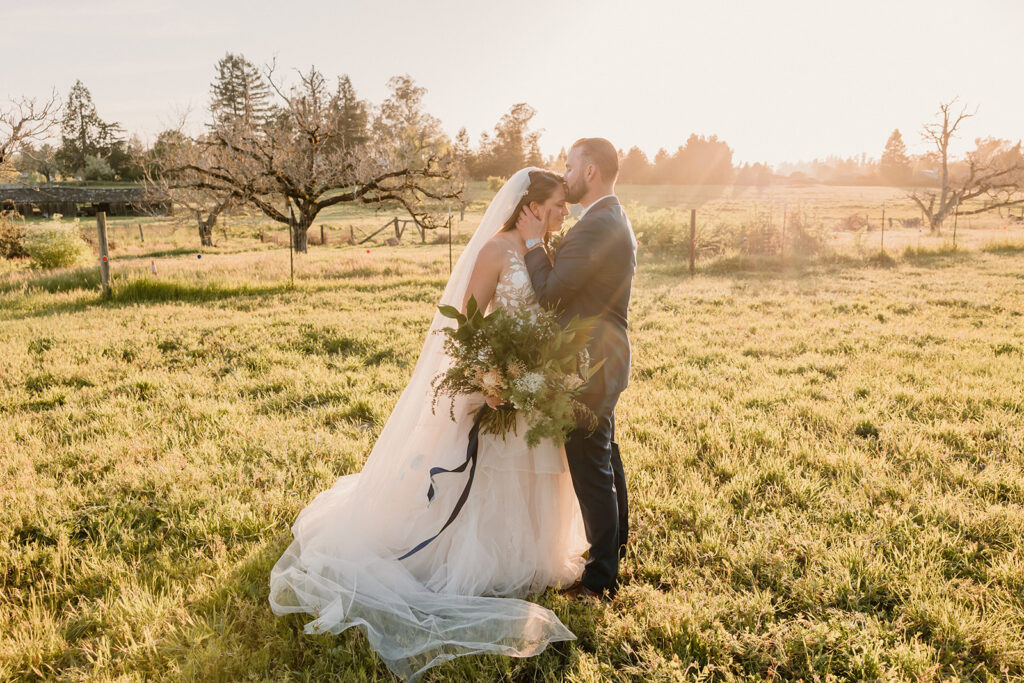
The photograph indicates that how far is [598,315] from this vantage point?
9.96 feet

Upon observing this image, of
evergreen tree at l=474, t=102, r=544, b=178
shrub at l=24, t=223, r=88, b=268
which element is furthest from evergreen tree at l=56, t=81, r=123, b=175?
shrub at l=24, t=223, r=88, b=268

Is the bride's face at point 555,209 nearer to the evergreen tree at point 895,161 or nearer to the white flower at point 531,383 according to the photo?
the white flower at point 531,383

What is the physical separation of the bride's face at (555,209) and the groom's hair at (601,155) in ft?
0.79

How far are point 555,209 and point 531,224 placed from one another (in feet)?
0.59

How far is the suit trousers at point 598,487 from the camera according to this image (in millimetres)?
3166

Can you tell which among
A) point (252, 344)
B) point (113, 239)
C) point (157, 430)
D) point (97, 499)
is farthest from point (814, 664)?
point (113, 239)

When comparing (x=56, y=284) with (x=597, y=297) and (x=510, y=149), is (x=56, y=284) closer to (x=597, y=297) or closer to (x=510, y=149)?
(x=597, y=297)

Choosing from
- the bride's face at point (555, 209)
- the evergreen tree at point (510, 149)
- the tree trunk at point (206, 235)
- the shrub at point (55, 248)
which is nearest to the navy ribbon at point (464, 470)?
the bride's face at point (555, 209)

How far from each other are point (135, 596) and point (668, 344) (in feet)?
24.0

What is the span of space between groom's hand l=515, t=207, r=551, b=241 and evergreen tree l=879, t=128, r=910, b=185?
9554 centimetres

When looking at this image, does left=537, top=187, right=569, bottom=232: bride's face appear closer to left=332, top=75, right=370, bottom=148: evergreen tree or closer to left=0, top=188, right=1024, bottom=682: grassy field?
left=0, top=188, right=1024, bottom=682: grassy field

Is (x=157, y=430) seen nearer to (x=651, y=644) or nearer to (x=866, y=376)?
(x=651, y=644)

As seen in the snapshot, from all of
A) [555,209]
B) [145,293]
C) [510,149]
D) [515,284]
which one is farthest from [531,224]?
[510,149]

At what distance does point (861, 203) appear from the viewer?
53250 millimetres
